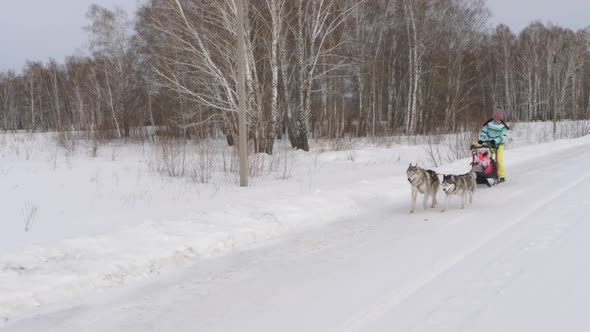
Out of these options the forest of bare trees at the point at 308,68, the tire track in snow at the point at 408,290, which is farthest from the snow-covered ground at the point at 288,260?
the forest of bare trees at the point at 308,68

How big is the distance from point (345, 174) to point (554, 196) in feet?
17.3

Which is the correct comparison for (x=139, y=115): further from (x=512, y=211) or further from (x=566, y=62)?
(x=566, y=62)

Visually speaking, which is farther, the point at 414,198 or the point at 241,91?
the point at 241,91

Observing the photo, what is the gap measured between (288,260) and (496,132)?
7.24 meters

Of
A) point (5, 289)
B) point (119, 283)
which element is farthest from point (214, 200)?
point (5, 289)

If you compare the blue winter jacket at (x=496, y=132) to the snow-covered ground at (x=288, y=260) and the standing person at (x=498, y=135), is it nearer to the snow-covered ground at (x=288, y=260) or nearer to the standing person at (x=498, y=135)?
the standing person at (x=498, y=135)

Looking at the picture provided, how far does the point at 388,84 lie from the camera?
33.1 meters

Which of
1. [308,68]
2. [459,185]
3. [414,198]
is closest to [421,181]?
[414,198]

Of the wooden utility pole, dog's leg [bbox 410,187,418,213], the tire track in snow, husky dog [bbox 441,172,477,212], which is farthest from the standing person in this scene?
the wooden utility pole

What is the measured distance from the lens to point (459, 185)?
7207 mm

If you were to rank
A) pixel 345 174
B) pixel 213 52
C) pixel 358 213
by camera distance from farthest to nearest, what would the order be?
pixel 213 52
pixel 345 174
pixel 358 213

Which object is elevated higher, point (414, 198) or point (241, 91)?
point (241, 91)

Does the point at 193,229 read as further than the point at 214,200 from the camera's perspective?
No

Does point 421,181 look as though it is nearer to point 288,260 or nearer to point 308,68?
point 288,260
